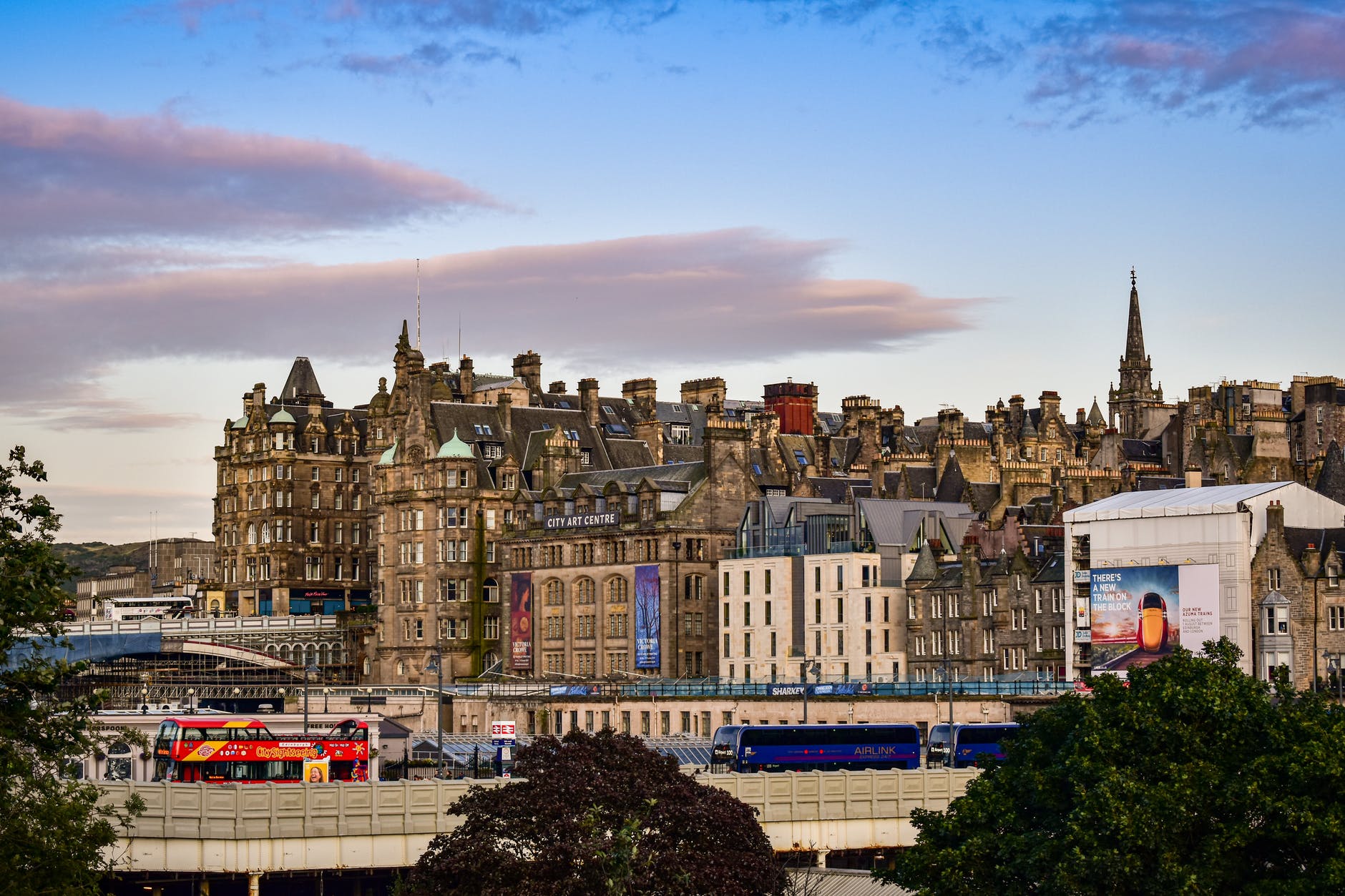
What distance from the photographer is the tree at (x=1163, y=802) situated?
183ft

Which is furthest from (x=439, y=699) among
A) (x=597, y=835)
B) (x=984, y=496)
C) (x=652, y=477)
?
(x=597, y=835)

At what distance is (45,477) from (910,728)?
68.1 meters

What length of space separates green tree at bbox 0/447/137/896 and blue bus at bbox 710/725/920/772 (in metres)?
59.9

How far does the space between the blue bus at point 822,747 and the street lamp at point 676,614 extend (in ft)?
195

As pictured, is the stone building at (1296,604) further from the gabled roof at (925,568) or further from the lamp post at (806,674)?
the gabled roof at (925,568)

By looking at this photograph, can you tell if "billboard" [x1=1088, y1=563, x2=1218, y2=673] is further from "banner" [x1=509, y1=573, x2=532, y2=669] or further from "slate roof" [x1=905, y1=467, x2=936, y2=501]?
"banner" [x1=509, y1=573, x2=532, y2=669]

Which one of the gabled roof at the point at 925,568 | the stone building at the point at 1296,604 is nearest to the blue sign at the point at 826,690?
the gabled roof at the point at 925,568

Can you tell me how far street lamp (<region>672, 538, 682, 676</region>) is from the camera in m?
178

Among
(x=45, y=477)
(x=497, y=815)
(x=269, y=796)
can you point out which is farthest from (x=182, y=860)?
(x=45, y=477)

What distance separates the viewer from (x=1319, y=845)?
2196 inches

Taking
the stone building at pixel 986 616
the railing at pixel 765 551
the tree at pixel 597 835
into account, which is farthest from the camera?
the railing at pixel 765 551

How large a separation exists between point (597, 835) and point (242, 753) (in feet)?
132

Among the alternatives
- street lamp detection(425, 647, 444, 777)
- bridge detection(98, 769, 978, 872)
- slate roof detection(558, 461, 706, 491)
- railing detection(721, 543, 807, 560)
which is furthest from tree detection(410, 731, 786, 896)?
slate roof detection(558, 461, 706, 491)

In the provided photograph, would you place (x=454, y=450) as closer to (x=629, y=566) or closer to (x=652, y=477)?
(x=652, y=477)
